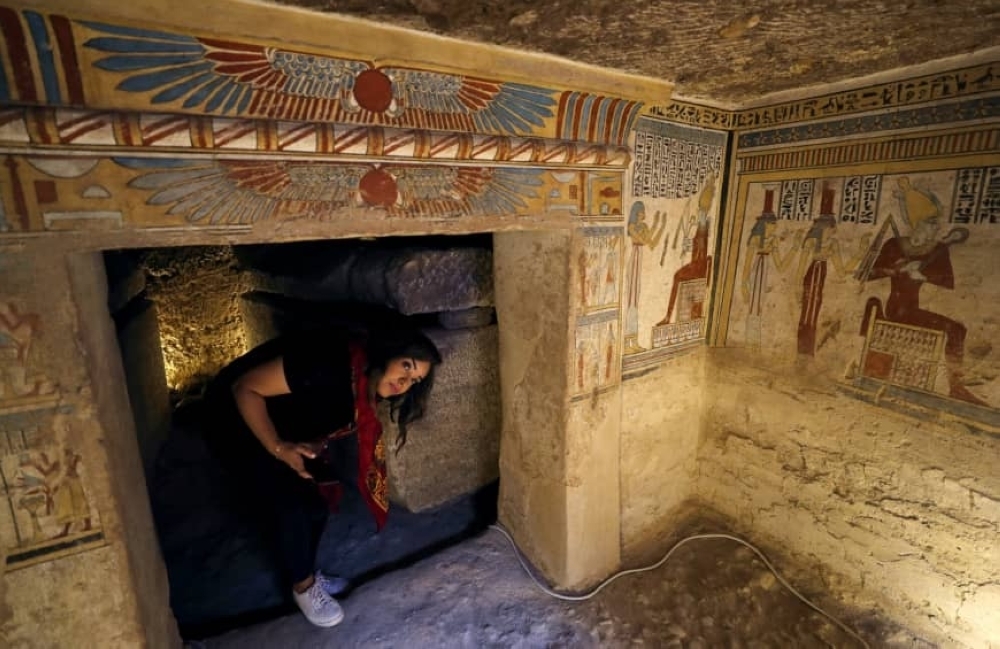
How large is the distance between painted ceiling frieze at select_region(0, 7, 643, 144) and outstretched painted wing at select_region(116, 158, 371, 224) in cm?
13

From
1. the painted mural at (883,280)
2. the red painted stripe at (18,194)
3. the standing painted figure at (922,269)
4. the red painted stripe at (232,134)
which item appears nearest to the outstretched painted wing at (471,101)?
the red painted stripe at (232,134)

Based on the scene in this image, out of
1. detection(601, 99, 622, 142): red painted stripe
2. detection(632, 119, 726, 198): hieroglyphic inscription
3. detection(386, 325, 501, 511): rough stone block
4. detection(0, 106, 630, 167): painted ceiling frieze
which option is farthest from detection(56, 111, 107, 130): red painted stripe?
detection(632, 119, 726, 198): hieroglyphic inscription

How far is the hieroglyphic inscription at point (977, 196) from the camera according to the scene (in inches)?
72.9

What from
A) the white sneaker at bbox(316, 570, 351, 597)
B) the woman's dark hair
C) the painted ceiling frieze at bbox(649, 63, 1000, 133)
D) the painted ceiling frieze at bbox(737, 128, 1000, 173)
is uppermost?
the painted ceiling frieze at bbox(649, 63, 1000, 133)

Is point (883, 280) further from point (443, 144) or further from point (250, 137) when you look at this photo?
point (250, 137)

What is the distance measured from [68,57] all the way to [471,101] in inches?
40.5

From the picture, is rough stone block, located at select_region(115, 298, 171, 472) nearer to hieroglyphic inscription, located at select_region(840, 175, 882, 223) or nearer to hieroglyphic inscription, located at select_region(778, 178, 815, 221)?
hieroglyphic inscription, located at select_region(778, 178, 815, 221)

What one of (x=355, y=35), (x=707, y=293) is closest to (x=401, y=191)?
(x=355, y=35)

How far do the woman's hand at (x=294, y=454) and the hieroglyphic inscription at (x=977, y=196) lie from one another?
110 inches

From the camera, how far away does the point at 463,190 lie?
174 centimetres

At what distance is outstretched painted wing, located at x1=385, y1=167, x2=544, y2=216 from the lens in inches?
63.6

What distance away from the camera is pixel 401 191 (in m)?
1.60

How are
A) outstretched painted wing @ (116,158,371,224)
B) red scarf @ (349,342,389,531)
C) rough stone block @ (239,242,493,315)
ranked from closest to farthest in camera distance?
outstretched painted wing @ (116,158,371,224) → red scarf @ (349,342,389,531) → rough stone block @ (239,242,493,315)

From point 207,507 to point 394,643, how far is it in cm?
165
